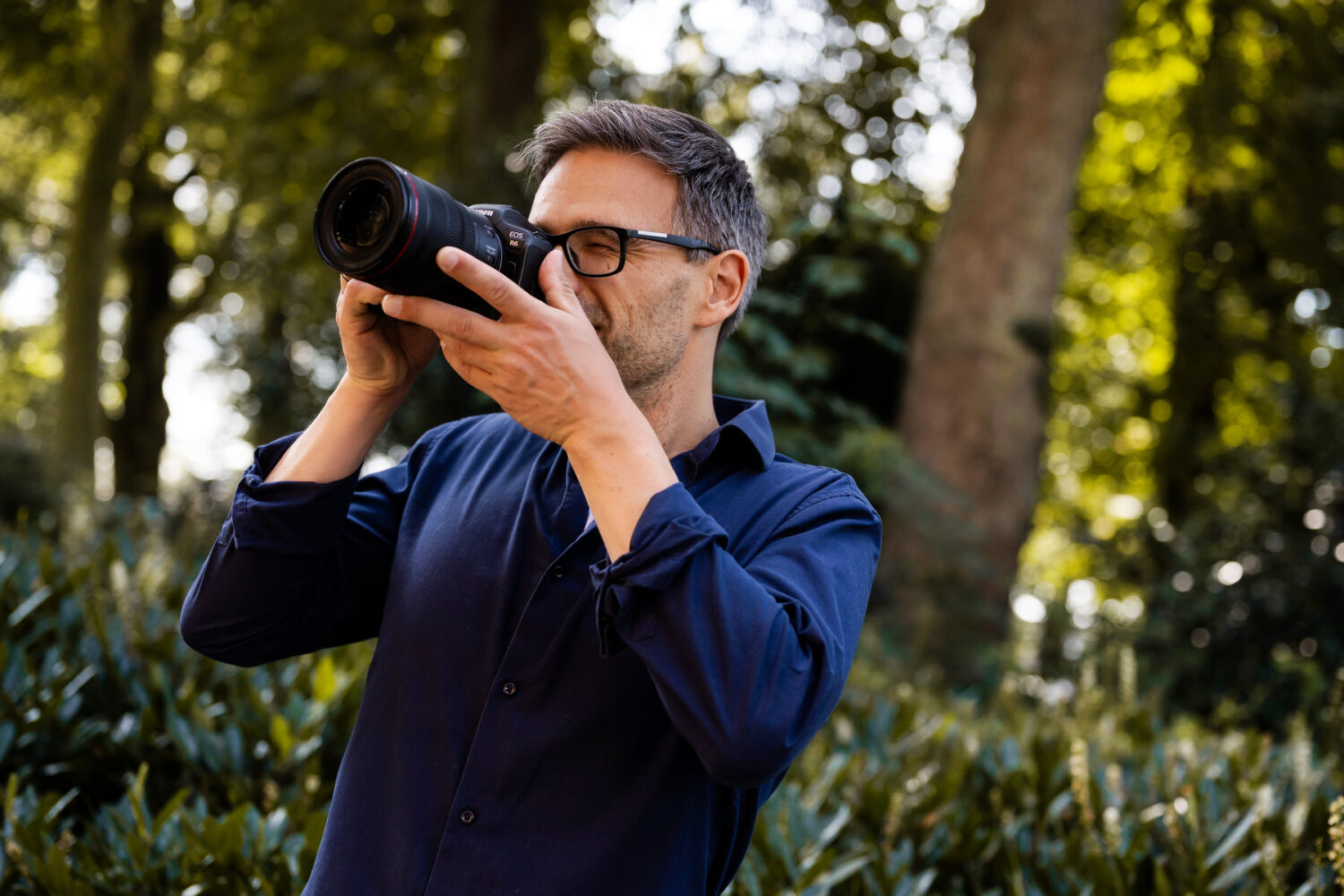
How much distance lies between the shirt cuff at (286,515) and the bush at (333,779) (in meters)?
1.07

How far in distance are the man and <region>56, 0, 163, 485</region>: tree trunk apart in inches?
407

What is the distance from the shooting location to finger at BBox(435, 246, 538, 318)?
4.56 ft

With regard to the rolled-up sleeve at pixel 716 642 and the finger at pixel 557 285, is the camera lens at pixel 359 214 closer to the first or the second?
the finger at pixel 557 285

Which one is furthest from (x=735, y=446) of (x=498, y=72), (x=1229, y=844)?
(x=498, y=72)

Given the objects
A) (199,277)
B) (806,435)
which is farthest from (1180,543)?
(199,277)

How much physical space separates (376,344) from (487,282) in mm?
320

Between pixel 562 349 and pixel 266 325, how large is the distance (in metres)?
7.73

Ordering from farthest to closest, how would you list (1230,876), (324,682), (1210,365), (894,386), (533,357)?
(1210,365)
(894,386)
(324,682)
(1230,876)
(533,357)

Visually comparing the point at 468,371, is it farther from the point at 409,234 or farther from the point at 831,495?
the point at 831,495

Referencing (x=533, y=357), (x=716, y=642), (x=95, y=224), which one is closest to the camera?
(x=716, y=642)

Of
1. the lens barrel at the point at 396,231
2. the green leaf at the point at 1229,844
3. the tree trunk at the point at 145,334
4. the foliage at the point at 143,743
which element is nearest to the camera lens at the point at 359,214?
the lens barrel at the point at 396,231

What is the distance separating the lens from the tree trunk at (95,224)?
11.0 metres

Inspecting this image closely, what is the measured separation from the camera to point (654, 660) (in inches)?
52.1

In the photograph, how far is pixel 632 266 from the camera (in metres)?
1.69
